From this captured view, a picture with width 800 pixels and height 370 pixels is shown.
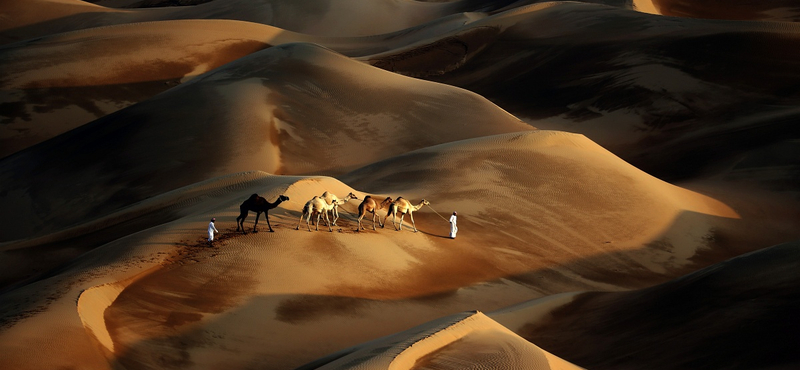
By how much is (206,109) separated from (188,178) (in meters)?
3.41

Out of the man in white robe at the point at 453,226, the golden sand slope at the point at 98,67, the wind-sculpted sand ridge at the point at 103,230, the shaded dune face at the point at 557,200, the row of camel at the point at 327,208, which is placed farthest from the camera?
the golden sand slope at the point at 98,67

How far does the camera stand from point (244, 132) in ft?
81.4

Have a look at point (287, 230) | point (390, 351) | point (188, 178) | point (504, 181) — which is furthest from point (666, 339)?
point (188, 178)

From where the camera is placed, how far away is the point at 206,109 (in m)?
26.1

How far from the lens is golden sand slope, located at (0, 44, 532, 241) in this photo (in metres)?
23.6

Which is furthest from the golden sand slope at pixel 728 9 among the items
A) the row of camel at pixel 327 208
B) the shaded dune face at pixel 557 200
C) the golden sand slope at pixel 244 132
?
the row of camel at pixel 327 208

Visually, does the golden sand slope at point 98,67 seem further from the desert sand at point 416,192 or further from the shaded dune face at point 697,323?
the shaded dune face at point 697,323

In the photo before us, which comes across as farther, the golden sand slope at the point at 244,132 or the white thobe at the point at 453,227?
the golden sand slope at the point at 244,132

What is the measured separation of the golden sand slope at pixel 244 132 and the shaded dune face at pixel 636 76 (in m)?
4.81

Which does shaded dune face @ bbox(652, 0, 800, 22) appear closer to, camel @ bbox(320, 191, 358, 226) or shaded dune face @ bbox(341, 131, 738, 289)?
shaded dune face @ bbox(341, 131, 738, 289)

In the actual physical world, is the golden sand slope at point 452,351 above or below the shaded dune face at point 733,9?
below

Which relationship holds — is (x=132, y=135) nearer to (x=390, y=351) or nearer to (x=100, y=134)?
(x=100, y=134)

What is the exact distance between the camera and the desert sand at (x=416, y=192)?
11.8 m

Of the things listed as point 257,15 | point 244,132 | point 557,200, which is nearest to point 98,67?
point 244,132
